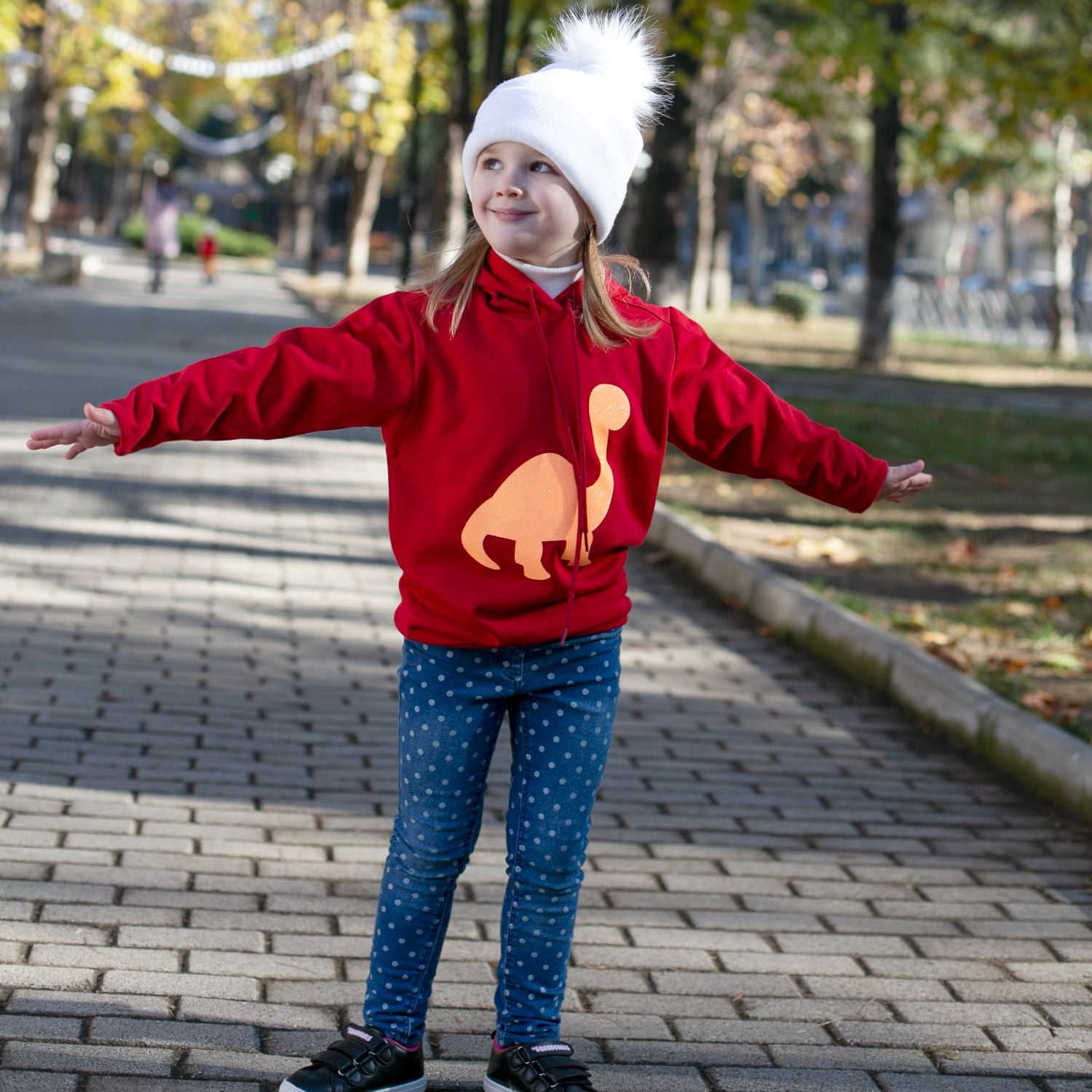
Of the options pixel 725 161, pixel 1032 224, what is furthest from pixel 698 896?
pixel 1032 224

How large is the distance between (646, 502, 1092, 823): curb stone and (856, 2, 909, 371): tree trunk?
14.4 metres

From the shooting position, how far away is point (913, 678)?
6461 mm

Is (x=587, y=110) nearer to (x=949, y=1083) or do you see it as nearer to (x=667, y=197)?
(x=949, y=1083)

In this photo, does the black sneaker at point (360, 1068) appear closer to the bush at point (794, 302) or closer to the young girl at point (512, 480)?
the young girl at point (512, 480)

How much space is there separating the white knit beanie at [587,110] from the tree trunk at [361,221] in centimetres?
3450

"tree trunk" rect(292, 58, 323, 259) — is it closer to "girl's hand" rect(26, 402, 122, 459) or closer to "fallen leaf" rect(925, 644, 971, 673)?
"fallen leaf" rect(925, 644, 971, 673)

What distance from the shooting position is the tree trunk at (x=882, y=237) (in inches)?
891

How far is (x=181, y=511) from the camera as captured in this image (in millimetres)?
9766

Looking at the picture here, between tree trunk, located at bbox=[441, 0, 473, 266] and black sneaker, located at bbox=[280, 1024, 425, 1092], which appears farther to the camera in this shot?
tree trunk, located at bbox=[441, 0, 473, 266]

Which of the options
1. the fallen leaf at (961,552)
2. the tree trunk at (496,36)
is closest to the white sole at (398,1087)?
the fallen leaf at (961,552)

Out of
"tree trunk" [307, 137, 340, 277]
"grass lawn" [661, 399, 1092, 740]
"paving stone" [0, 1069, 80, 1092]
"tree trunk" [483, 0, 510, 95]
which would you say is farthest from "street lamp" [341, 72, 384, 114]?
"paving stone" [0, 1069, 80, 1092]

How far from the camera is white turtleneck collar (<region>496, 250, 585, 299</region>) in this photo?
119 inches

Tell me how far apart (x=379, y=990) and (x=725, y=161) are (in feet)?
132

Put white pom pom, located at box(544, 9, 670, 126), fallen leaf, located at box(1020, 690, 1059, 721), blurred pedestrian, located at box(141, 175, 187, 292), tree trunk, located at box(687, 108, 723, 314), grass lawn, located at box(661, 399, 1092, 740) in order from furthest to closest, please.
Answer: tree trunk, located at box(687, 108, 723, 314)
blurred pedestrian, located at box(141, 175, 187, 292)
grass lawn, located at box(661, 399, 1092, 740)
fallen leaf, located at box(1020, 690, 1059, 721)
white pom pom, located at box(544, 9, 670, 126)
